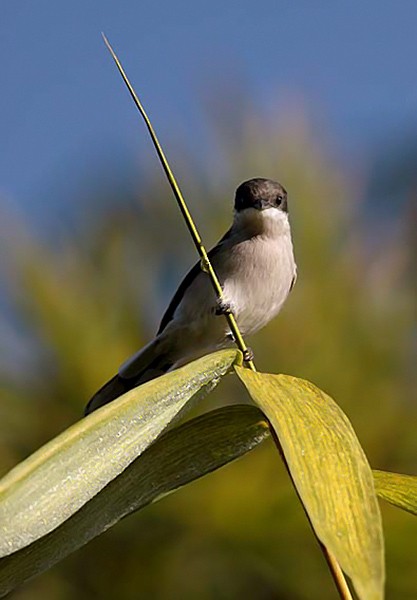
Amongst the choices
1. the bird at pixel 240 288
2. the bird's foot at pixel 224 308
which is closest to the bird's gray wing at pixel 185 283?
the bird at pixel 240 288

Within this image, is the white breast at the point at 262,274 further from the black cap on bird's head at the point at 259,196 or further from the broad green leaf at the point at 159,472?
the broad green leaf at the point at 159,472

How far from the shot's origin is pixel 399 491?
0.83m

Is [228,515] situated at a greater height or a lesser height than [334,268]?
lesser

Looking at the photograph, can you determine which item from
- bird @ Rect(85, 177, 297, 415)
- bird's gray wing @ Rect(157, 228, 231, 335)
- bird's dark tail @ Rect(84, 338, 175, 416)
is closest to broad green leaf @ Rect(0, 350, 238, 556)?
bird's dark tail @ Rect(84, 338, 175, 416)

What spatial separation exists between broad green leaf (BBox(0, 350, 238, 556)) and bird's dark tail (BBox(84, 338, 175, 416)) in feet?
3.46

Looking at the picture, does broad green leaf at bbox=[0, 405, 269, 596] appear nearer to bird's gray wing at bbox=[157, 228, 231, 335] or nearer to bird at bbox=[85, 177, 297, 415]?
bird at bbox=[85, 177, 297, 415]

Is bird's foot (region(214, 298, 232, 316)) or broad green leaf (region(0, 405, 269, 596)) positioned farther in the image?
bird's foot (region(214, 298, 232, 316))

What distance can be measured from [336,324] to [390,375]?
22cm

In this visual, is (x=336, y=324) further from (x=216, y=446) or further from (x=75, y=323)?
(x=216, y=446)

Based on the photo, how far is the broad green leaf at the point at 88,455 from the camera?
2.33 ft

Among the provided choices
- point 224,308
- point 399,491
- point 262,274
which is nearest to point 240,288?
point 262,274

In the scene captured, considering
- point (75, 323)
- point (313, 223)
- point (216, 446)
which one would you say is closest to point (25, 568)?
point (216, 446)

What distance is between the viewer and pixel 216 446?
0.83m

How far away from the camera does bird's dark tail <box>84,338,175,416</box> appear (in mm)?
1877
